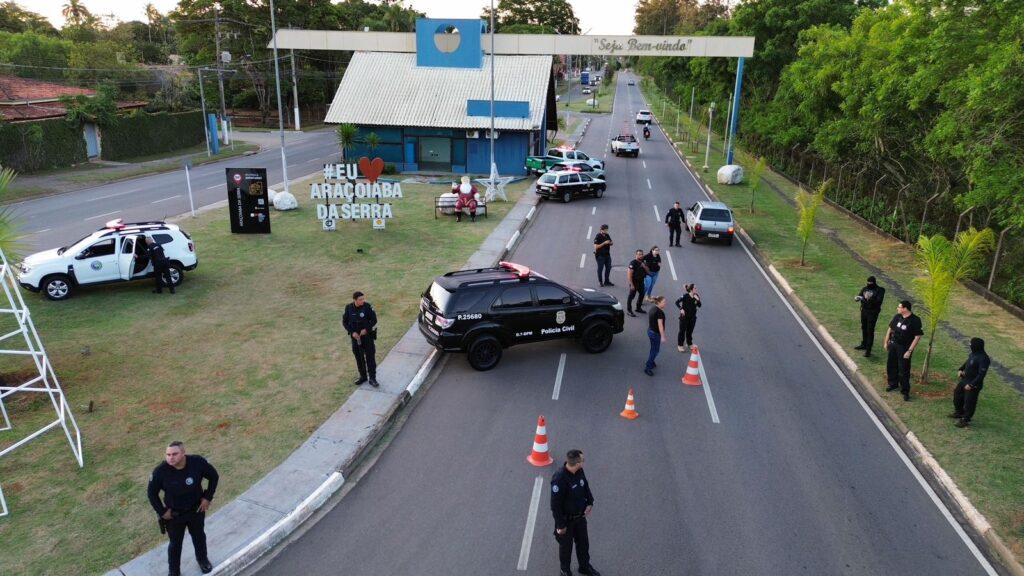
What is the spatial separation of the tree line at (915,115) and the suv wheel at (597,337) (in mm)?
10191

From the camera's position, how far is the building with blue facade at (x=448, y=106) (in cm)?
3972

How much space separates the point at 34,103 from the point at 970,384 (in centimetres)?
5276

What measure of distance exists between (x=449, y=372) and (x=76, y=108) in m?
40.4

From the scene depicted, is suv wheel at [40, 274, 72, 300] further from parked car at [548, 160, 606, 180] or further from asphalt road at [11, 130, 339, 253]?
parked car at [548, 160, 606, 180]

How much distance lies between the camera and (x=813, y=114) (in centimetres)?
3147

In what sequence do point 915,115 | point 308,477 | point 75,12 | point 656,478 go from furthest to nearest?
1. point 75,12
2. point 915,115
3. point 656,478
4. point 308,477

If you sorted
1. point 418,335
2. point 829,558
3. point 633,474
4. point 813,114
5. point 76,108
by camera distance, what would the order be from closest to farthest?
point 829,558
point 633,474
point 418,335
point 813,114
point 76,108

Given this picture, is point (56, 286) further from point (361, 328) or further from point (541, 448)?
point (541, 448)

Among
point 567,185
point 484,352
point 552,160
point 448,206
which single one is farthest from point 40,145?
point 484,352

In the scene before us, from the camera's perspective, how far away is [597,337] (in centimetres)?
1422

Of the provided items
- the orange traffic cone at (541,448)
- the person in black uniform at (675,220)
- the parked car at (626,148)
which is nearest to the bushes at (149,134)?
the parked car at (626,148)

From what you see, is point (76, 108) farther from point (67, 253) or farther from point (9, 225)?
point (9, 225)

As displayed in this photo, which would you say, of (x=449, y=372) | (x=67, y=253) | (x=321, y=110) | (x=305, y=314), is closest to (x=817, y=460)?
(x=449, y=372)

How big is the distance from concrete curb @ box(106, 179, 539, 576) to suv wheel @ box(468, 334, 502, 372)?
3.16 feet
